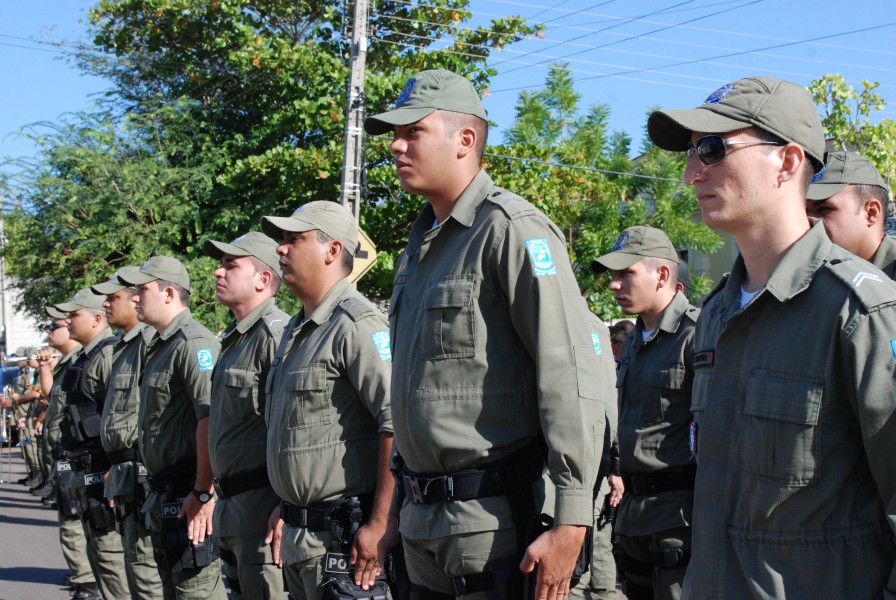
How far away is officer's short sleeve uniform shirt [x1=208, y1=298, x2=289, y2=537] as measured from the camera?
514 cm

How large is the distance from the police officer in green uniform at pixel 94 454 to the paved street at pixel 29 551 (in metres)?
1.68

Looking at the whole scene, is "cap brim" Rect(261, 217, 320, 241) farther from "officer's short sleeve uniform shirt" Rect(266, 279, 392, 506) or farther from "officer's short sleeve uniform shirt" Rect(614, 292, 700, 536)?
"officer's short sleeve uniform shirt" Rect(614, 292, 700, 536)

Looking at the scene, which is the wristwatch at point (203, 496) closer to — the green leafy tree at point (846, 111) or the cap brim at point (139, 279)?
the cap brim at point (139, 279)

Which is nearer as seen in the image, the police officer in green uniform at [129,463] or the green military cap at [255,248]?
the green military cap at [255,248]

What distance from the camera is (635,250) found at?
19.2 ft

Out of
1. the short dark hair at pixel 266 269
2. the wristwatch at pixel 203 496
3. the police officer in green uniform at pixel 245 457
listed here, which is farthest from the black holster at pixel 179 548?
the short dark hair at pixel 266 269

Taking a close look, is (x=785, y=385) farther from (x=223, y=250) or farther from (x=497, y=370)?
(x=223, y=250)

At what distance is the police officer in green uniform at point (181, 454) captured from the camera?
595cm

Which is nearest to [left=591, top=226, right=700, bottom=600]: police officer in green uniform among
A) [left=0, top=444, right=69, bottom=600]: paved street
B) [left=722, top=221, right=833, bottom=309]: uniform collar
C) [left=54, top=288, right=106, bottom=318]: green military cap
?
[left=722, top=221, right=833, bottom=309]: uniform collar

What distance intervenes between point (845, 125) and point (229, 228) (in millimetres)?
10826

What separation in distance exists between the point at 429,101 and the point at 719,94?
1.21 m

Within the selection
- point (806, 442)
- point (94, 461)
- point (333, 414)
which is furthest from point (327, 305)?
point (94, 461)

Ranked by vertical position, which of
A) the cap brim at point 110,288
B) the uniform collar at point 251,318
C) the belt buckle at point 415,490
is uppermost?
the uniform collar at point 251,318

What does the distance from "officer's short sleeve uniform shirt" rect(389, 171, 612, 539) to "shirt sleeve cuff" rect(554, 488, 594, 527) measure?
14mm
